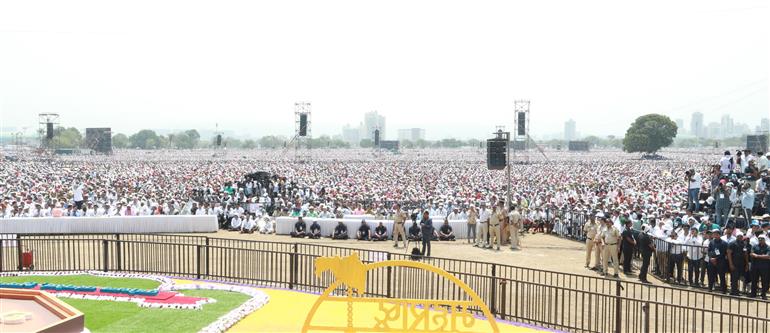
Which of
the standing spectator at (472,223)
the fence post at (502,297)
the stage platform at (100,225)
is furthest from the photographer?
the stage platform at (100,225)

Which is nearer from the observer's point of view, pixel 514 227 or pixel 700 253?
pixel 700 253

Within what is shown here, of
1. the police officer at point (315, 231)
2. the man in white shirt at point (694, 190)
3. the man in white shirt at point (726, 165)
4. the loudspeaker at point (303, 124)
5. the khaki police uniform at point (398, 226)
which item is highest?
the loudspeaker at point (303, 124)

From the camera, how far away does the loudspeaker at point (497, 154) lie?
21828 mm

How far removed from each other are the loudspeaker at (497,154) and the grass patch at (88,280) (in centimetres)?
1272

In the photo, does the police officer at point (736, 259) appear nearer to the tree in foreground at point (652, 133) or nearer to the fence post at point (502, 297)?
the fence post at point (502, 297)

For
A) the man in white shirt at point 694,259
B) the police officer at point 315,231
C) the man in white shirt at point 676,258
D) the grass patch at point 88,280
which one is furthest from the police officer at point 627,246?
the grass patch at point 88,280

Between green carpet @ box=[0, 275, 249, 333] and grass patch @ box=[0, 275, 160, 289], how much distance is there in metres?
0.02

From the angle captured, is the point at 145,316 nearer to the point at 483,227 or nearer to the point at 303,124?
the point at 483,227

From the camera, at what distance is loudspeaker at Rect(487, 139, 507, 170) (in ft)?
71.6

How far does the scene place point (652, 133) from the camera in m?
114

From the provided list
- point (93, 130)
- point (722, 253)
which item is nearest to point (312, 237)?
point (722, 253)

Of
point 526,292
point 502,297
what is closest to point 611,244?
point 526,292

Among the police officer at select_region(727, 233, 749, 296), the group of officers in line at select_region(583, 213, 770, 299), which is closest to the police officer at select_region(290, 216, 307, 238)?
the group of officers in line at select_region(583, 213, 770, 299)

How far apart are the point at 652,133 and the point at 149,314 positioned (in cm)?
11567
